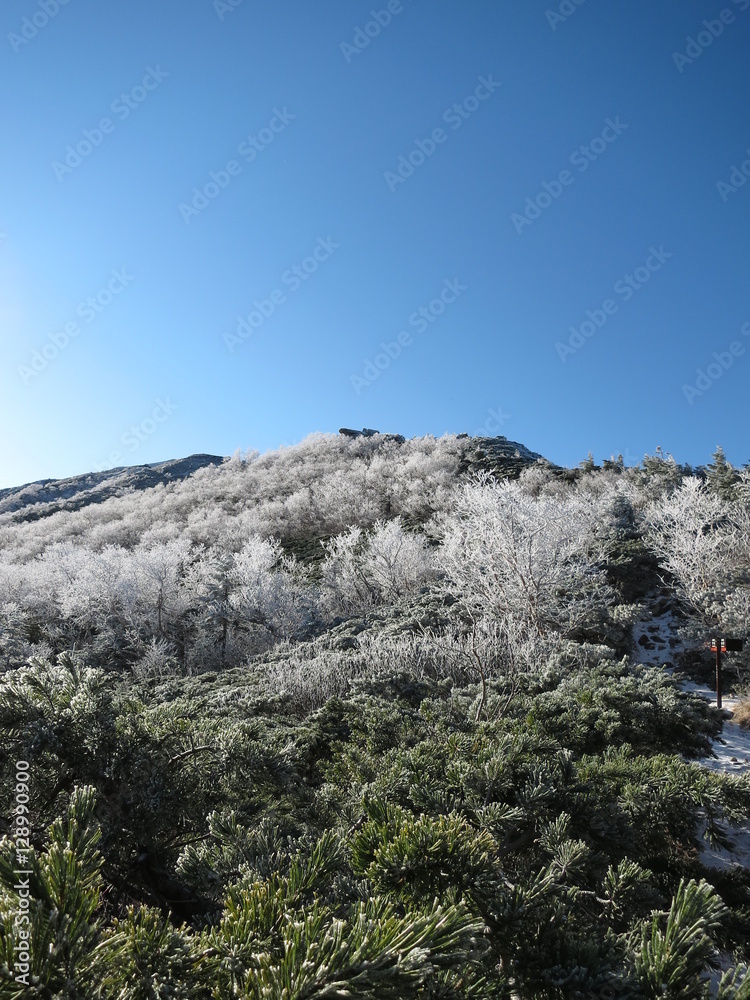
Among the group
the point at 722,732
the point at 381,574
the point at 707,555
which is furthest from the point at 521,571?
the point at 381,574

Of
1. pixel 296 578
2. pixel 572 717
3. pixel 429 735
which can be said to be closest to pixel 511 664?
pixel 572 717

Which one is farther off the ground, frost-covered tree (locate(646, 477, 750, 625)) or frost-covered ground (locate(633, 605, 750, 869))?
frost-covered tree (locate(646, 477, 750, 625))

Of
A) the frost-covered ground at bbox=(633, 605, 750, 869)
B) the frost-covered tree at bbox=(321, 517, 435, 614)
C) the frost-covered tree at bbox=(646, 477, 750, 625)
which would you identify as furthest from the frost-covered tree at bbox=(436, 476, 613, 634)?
the frost-covered tree at bbox=(321, 517, 435, 614)

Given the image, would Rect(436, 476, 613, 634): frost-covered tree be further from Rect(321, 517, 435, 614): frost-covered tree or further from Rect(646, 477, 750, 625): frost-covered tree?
Rect(321, 517, 435, 614): frost-covered tree

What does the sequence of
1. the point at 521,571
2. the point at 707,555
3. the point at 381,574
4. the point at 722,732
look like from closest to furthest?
the point at 722,732 → the point at 521,571 → the point at 707,555 → the point at 381,574

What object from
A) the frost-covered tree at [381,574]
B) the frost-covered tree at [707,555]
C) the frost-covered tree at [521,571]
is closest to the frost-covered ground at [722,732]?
the frost-covered tree at [707,555]

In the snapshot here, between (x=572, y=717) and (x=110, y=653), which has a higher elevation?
(x=572, y=717)

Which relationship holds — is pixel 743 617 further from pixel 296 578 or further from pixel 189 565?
pixel 189 565

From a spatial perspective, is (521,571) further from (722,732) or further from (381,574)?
(381,574)

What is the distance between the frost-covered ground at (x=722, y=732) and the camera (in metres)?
3.60

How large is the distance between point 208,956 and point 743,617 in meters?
13.0

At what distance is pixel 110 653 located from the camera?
15703 mm

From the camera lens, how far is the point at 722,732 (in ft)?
21.4

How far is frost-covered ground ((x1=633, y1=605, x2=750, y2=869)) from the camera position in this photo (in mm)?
3598
